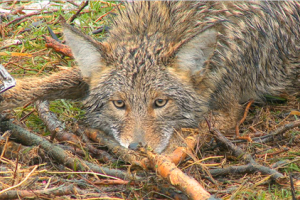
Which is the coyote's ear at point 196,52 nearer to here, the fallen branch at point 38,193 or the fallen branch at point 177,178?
the fallen branch at point 177,178

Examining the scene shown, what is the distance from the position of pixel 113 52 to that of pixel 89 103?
27.4 inches

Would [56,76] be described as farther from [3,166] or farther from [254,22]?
[254,22]

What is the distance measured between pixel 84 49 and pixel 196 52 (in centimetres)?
126

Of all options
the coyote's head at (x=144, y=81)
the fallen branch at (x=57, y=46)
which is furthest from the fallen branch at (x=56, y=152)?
the fallen branch at (x=57, y=46)

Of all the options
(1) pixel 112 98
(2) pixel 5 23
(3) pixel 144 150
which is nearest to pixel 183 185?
(3) pixel 144 150

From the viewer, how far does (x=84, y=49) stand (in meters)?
4.66

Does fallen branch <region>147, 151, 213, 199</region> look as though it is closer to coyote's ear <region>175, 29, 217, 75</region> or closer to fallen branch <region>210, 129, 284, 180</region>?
fallen branch <region>210, 129, 284, 180</region>

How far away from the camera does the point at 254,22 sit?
17.8 feet

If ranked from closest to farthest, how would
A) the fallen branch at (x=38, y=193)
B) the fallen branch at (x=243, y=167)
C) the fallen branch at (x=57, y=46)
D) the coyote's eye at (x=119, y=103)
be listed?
the fallen branch at (x=38, y=193) < the fallen branch at (x=243, y=167) < the coyote's eye at (x=119, y=103) < the fallen branch at (x=57, y=46)

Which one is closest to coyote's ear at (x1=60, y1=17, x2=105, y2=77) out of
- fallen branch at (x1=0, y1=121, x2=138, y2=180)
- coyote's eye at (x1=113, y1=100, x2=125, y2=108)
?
coyote's eye at (x1=113, y1=100, x2=125, y2=108)

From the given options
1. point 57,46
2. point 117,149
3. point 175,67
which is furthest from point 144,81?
point 57,46

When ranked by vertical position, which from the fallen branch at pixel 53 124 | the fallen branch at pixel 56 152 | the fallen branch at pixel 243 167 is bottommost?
the fallen branch at pixel 53 124

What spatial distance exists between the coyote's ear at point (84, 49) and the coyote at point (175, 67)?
1 centimetres

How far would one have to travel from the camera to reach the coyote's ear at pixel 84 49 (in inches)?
177
